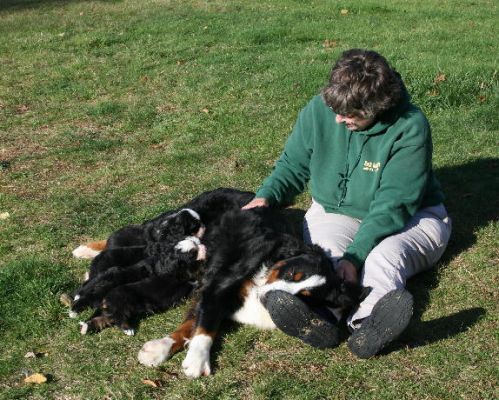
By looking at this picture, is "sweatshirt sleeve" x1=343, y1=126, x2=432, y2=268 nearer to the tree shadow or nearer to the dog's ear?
the dog's ear

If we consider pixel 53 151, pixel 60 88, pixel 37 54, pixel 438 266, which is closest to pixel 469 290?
pixel 438 266

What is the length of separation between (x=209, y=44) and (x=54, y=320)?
830cm

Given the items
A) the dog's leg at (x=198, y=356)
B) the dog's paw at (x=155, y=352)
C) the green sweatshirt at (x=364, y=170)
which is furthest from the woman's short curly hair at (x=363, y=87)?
the dog's paw at (x=155, y=352)

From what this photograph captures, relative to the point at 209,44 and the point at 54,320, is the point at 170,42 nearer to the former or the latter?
the point at 209,44

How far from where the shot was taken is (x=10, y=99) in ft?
33.5

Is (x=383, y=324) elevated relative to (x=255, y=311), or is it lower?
elevated

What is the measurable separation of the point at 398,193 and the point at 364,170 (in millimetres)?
364

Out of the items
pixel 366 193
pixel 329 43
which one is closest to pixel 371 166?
pixel 366 193

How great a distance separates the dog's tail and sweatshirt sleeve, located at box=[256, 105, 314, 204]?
4.31ft

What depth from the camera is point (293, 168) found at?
5574mm

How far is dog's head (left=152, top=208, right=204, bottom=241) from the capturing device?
214 inches

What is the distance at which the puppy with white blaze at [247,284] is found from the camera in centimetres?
434

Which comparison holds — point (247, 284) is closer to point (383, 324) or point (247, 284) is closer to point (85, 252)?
point (383, 324)

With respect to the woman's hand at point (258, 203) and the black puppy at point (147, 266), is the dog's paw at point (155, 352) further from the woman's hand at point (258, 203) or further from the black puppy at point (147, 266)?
the woman's hand at point (258, 203)
